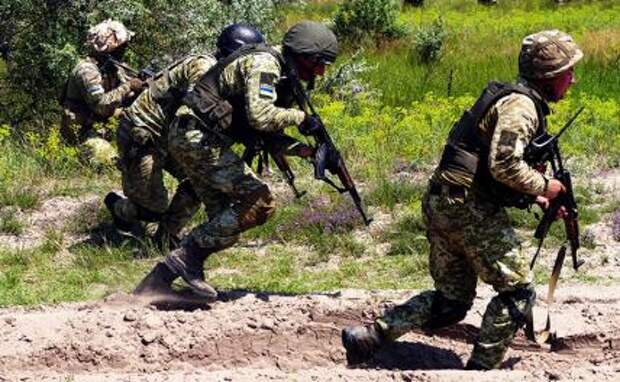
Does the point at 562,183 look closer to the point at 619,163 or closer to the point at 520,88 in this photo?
the point at 520,88

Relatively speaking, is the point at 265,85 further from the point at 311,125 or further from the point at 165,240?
the point at 165,240

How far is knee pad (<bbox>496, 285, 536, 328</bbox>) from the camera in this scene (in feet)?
16.5

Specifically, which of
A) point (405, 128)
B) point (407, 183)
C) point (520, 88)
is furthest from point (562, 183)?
point (405, 128)

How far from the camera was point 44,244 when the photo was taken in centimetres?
827

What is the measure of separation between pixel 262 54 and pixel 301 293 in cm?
164

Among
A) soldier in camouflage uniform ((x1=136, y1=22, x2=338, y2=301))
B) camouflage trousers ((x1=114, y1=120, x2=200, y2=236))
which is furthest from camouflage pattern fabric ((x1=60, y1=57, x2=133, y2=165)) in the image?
soldier in camouflage uniform ((x1=136, y1=22, x2=338, y2=301))

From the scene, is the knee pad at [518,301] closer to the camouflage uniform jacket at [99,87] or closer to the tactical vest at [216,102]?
the tactical vest at [216,102]

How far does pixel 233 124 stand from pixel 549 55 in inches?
84.8

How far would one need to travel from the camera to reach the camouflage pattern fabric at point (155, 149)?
6.99 meters

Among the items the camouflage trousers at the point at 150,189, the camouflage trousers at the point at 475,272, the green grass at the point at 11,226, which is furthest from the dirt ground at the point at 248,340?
the green grass at the point at 11,226

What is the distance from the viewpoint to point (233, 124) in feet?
20.4

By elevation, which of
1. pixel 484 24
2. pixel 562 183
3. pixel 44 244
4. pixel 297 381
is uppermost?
pixel 562 183

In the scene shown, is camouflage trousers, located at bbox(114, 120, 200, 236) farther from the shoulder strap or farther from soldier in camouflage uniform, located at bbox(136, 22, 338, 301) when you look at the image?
the shoulder strap

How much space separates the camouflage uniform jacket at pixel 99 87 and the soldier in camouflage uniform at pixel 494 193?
4216 mm
